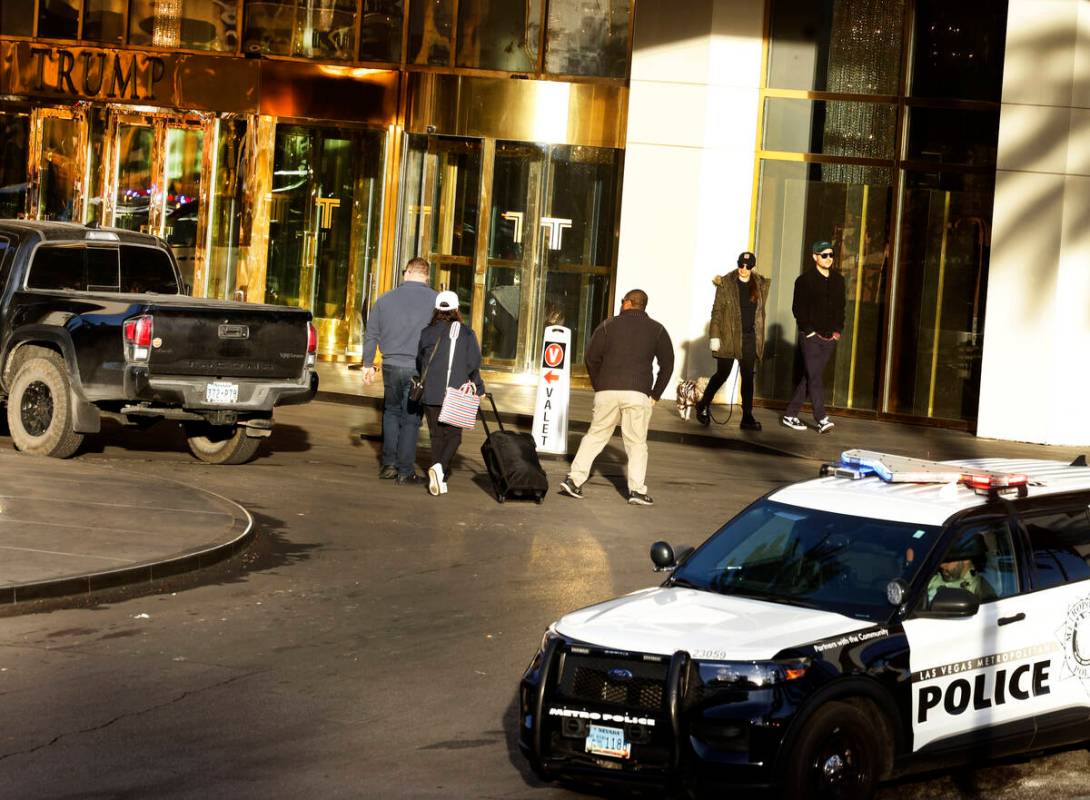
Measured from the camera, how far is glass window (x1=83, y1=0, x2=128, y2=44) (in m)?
28.8

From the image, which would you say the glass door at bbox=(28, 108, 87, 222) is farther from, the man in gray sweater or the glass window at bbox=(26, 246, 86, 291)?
the man in gray sweater

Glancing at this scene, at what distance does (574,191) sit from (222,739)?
19373mm

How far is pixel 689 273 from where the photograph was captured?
2497cm

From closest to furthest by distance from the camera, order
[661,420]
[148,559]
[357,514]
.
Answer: [148,559] < [357,514] < [661,420]

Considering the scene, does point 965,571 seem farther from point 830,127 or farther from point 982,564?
point 830,127

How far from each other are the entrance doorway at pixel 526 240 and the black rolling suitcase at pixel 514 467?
35.8ft

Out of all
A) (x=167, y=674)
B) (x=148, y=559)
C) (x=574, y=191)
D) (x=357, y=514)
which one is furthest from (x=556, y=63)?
(x=167, y=674)

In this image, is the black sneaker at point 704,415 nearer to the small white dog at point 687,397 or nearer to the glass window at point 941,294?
the small white dog at point 687,397

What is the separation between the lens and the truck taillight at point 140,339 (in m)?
15.5

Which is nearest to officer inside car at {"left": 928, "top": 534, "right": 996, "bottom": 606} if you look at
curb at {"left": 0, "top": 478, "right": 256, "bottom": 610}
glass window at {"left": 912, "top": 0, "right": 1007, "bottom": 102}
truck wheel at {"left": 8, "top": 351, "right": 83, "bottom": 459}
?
curb at {"left": 0, "top": 478, "right": 256, "bottom": 610}

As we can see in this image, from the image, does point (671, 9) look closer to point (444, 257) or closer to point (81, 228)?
Answer: point (444, 257)

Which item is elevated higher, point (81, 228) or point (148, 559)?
point (81, 228)

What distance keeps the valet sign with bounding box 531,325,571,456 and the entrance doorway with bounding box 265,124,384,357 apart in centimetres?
957

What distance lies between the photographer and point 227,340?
15.9 m
